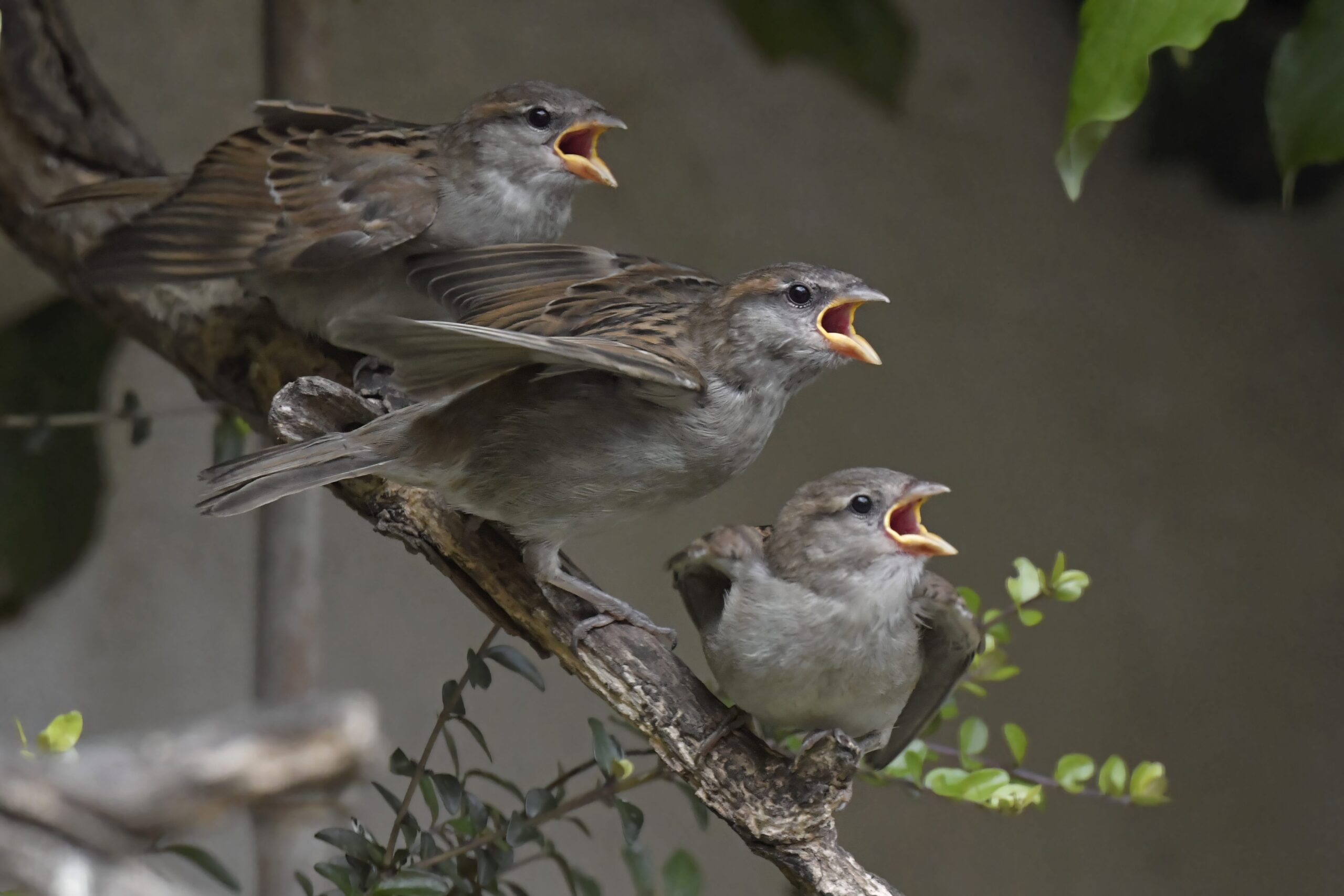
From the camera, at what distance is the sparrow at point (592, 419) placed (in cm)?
130

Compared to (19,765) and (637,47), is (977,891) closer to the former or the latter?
(637,47)

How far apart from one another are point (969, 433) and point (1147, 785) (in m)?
1.23

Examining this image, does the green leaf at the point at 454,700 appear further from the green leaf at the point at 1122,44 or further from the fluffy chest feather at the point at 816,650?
the green leaf at the point at 1122,44

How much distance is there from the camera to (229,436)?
7.27 feet

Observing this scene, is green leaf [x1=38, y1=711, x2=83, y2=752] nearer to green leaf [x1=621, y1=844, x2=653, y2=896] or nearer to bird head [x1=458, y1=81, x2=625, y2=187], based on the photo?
green leaf [x1=621, y1=844, x2=653, y2=896]

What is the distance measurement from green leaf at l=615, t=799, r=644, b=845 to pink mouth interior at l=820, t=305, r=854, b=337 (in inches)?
23.4

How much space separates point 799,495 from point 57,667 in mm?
1988

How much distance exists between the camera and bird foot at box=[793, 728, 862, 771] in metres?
1.23

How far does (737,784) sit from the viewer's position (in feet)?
4.27

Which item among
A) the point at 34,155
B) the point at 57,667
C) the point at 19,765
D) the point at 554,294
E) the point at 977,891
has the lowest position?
the point at 977,891

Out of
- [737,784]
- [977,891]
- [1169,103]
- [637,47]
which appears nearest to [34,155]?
[637,47]

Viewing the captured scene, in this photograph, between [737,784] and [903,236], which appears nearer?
[737,784]

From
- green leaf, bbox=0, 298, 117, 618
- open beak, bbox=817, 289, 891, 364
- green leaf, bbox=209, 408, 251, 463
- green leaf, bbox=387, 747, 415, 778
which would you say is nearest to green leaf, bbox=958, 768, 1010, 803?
→ open beak, bbox=817, 289, 891, 364

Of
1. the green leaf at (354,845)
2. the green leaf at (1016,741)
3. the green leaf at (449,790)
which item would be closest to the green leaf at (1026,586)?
the green leaf at (1016,741)
